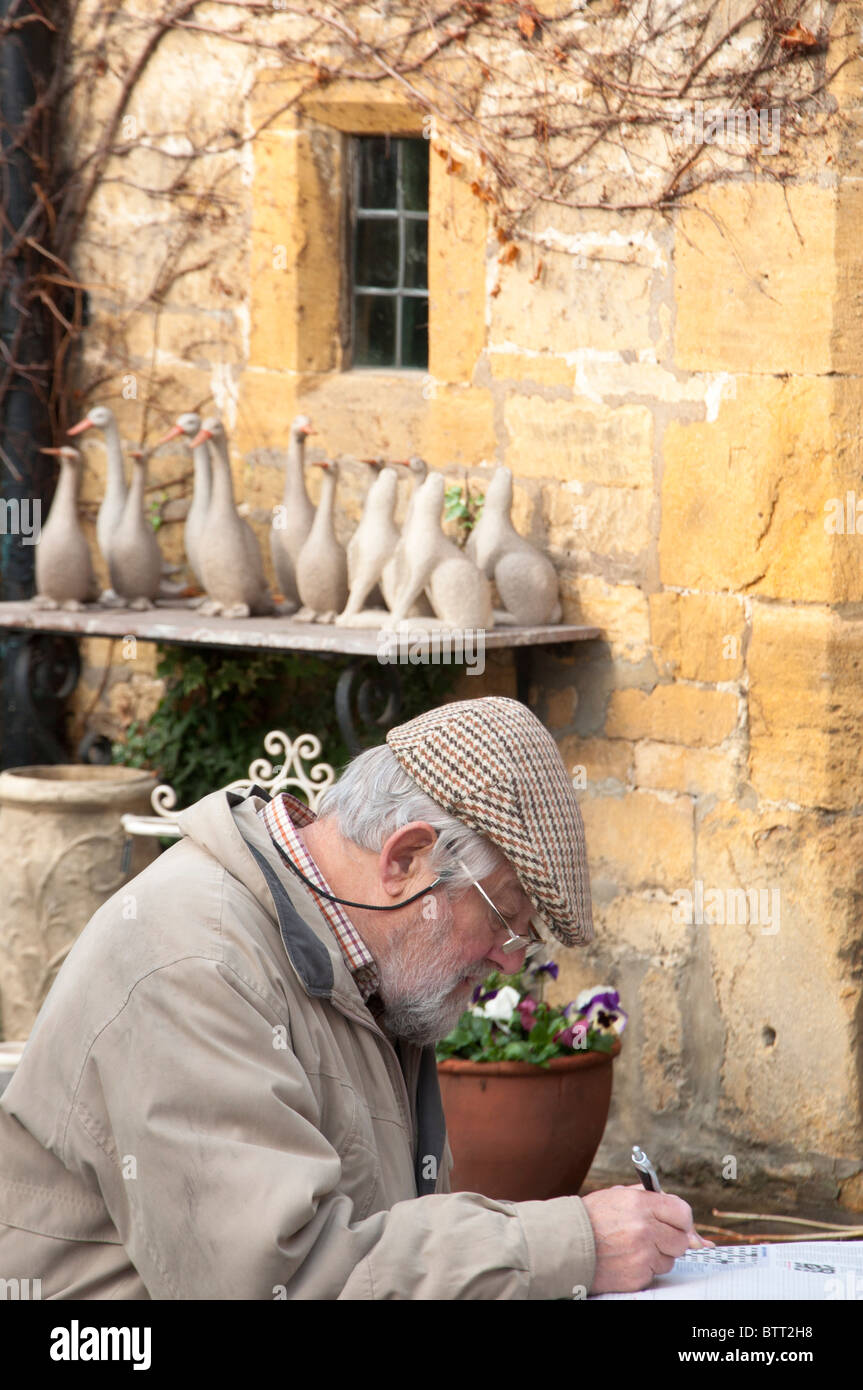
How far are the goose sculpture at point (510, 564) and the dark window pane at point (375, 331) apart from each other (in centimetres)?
89

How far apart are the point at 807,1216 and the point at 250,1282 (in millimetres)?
2698

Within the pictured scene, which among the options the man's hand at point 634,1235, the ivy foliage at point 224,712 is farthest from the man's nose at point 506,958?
the ivy foliage at point 224,712

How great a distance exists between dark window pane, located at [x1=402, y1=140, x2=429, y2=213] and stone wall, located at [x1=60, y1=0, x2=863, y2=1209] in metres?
0.08

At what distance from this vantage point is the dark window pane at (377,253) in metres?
5.14

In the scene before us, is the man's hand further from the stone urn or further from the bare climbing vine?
the stone urn

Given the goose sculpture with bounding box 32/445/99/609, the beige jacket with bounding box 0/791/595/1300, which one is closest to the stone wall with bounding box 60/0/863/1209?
the goose sculpture with bounding box 32/445/99/609

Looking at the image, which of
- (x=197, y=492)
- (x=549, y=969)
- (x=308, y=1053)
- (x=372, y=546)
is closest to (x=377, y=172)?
(x=197, y=492)

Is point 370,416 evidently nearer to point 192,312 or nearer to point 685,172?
point 192,312

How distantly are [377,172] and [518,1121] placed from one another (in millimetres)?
2869

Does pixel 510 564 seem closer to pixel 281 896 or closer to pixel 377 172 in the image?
pixel 377 172

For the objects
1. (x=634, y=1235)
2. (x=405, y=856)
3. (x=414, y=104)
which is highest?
(x=414, y=104)

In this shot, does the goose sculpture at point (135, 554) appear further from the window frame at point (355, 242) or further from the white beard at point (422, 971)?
the white beard at point (422, 971)

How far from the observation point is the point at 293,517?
476 centimetres

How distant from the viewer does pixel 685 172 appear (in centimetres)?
415
